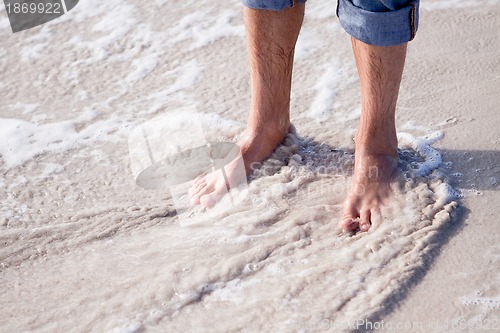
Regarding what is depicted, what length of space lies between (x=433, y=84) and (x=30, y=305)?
1.75 meters

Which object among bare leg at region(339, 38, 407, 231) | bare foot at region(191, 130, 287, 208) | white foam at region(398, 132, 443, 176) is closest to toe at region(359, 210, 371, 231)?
bare leg at region(339, 38, 407, 231)

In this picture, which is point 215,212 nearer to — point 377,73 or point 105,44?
point 377,73

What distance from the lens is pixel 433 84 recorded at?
9.00 ft

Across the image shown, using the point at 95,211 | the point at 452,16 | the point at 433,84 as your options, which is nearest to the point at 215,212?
the point at 95,211

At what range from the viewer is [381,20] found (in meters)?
1.92

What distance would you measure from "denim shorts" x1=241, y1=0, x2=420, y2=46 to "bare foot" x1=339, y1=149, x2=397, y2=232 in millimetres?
377

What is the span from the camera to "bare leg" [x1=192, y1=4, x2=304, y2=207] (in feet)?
7.22

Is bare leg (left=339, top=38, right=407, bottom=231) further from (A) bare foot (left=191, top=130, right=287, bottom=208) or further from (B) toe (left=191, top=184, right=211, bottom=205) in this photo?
(B) toe (left=191, top=184, right=211, bottom=205)

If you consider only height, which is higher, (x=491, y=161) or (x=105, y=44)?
(x=105, y=44)

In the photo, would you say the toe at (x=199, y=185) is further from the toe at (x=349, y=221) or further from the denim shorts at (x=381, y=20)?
the denim shorts at (x=381, y=20)

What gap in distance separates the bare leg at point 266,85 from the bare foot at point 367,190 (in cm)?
33

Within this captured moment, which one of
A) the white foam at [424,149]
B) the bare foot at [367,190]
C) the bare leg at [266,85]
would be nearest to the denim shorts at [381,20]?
the bare leg at [266,85]

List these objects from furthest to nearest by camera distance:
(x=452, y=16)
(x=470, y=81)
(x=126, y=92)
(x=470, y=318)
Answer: (x=452, y=16), (x=126, y=92), (x=470, y=81), (x=470, y=318)

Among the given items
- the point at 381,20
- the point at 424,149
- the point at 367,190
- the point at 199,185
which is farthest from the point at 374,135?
the point at 199,185
